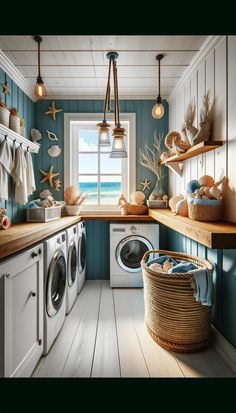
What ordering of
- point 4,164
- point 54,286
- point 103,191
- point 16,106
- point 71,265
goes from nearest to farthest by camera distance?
point 54,286 → point 4,164 → point 71,265 → point 16,106 → point 103,191

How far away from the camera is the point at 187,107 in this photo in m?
2.50

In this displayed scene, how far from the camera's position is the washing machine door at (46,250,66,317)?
172cm

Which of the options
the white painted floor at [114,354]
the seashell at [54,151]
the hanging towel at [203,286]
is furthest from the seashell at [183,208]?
A: the seashell at [54,151]

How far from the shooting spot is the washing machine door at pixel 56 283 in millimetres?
1718

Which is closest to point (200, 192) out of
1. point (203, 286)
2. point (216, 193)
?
point (216, 193)

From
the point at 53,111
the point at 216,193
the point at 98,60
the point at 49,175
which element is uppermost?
the point at 98,60

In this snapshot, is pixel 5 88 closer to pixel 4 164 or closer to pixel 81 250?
pixel 4 164

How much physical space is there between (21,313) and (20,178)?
1426mm

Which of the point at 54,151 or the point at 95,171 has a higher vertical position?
the point at 54,151

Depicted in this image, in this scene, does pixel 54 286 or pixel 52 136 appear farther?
pixel 52 136

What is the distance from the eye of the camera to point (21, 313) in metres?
1.30
